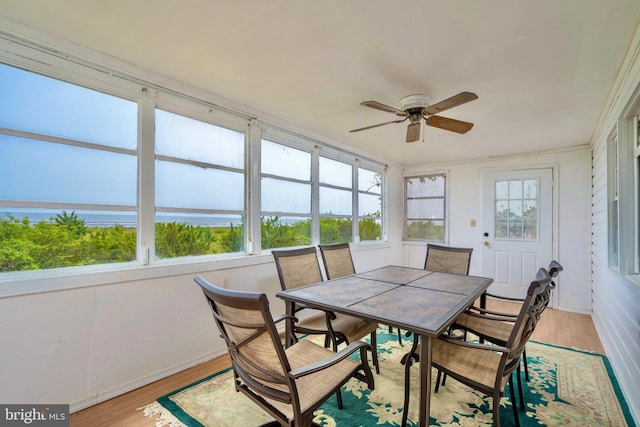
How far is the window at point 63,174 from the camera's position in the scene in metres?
1.66

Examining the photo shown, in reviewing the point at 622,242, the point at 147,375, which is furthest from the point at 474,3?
the point at 147,375

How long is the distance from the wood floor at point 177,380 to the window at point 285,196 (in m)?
1.29

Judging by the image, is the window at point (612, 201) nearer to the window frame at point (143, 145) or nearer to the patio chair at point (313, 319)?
the patio chair at point (313, 319)

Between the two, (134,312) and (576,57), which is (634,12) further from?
(134,312)

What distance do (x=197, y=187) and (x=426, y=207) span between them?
4238 mm

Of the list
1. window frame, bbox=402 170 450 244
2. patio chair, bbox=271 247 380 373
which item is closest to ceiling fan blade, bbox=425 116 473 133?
patio chair, bbox=271 247 380 373

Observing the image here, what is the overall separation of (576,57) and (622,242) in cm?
139

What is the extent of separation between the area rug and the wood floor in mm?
80

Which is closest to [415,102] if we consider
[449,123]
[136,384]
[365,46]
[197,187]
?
[449,123]

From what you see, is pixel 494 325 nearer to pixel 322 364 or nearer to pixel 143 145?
pixel 322 364

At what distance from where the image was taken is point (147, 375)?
6.89 feet

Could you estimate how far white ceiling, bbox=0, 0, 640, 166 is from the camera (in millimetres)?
1467

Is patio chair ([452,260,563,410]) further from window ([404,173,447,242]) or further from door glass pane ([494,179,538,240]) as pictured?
window ([404,173,447,242])

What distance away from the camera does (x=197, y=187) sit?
253 cm
